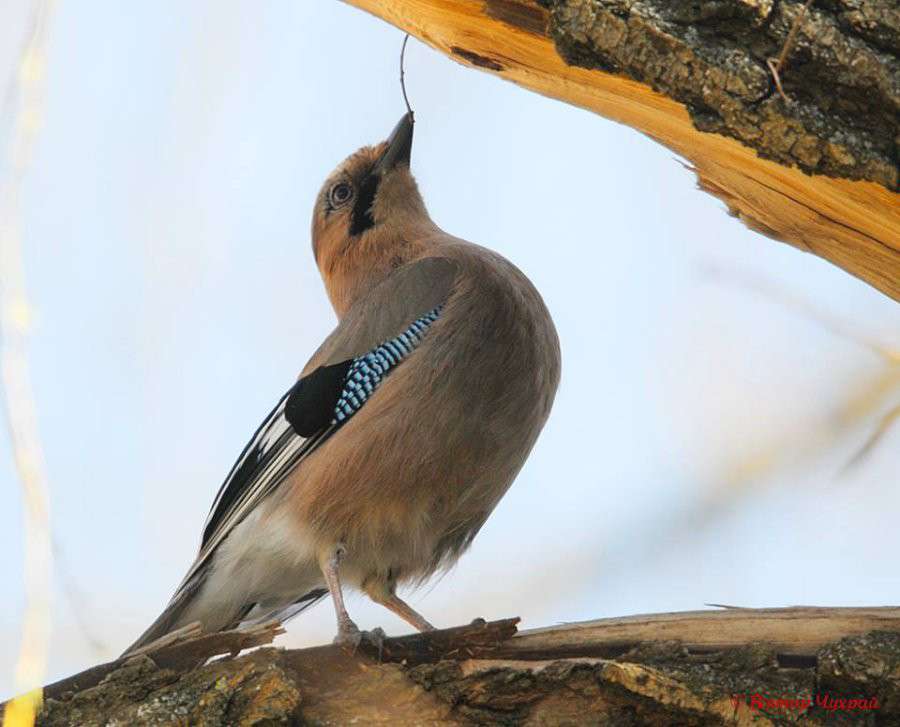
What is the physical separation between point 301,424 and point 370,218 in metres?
1.37

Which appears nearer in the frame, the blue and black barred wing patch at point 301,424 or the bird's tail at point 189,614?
the bird's tail at point 189,614

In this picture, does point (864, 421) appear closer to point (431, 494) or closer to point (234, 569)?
point (431, 494)

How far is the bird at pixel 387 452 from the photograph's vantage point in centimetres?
416

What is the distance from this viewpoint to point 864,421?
11.8 ft

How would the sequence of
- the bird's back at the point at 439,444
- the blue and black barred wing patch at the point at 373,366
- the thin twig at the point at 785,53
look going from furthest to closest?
the blue and black barred wing patch at the point at 373,366 < the bird's back at the point at 439,444 < the thin twig at the point at 785,53

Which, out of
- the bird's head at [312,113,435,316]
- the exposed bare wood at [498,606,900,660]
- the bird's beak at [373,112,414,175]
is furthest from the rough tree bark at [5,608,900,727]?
the bird's beak at [373,112,414,175]

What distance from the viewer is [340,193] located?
222 inches

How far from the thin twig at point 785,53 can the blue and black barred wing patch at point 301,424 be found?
2.28 m

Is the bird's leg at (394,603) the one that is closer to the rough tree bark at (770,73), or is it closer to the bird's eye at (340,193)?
the bird's eye at (340,193)

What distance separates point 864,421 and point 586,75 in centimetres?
148

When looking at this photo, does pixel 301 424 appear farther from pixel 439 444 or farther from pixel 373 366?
pixel 439 444

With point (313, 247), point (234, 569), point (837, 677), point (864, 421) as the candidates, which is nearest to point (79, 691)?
point (234, 569)

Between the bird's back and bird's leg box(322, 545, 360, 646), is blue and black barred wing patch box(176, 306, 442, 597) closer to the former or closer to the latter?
the bird's back

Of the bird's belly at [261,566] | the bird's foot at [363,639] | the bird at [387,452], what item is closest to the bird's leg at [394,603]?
the bird at [387,452]
